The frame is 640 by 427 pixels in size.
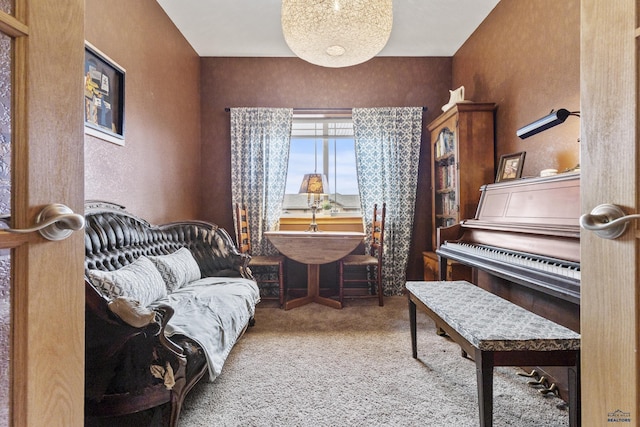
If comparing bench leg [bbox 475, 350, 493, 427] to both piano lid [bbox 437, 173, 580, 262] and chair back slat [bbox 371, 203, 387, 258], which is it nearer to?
piano lid [bbox 437, 173, 580, 262]

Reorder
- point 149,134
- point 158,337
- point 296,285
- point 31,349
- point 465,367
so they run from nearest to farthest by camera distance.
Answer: point 31,349 < point 158,337 < point 465,367 < point 149,134 < point 296,285

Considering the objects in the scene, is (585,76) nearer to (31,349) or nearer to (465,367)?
(31,349)

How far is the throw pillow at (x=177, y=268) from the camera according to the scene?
7.41ft

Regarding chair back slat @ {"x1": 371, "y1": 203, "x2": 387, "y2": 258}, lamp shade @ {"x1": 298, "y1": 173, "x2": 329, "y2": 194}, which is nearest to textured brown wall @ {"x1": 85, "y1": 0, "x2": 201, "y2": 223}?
lamp shade @ {"x1": 298, "y1": 173, "x2": 329, "y2": 194}

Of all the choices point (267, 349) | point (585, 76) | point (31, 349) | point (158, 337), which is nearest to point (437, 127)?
point (267, 349)

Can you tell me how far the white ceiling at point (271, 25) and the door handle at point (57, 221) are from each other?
2918 millimetres

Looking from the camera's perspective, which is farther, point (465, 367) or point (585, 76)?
point (465, 367)

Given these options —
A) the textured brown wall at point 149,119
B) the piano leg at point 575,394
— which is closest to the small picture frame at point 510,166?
the piano leg at point 575,394

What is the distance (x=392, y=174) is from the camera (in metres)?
3.82

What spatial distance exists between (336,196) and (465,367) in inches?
102

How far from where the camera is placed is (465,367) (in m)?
2.00

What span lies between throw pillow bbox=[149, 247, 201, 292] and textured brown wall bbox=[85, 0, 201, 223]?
49 centimetres

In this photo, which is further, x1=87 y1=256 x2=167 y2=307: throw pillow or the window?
the window

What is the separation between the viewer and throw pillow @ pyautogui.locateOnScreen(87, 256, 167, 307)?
5.05 feet
